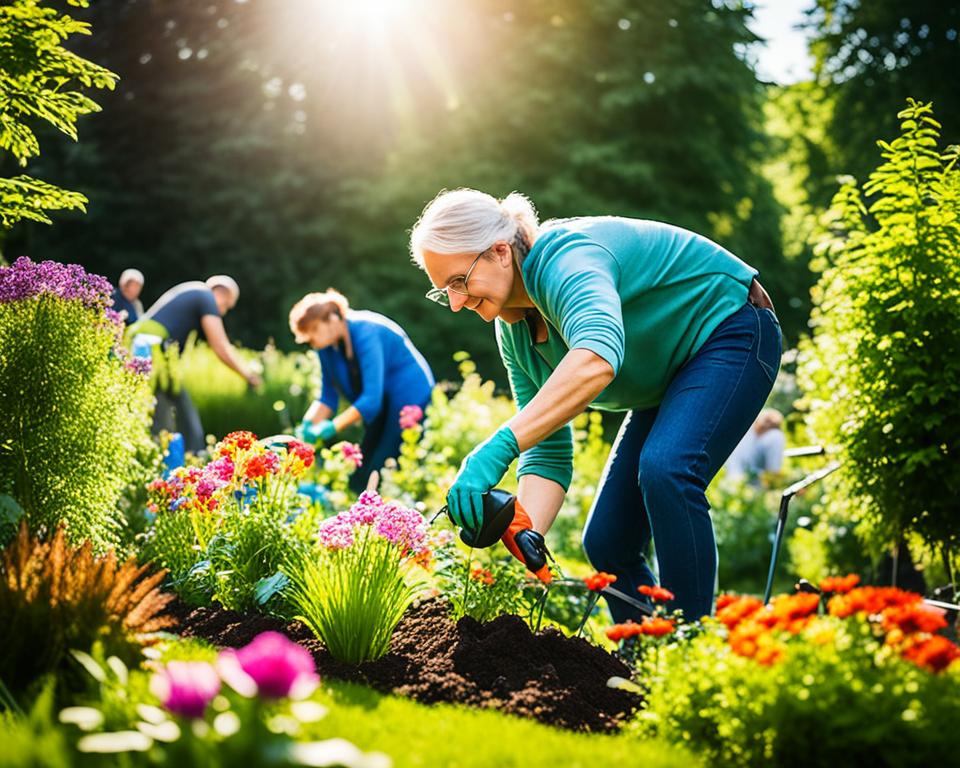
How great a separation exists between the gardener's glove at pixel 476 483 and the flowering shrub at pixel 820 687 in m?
0.64

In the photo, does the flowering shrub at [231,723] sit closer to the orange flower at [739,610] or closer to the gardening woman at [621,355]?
the orange flower at [739,610]

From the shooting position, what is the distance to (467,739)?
6.45 ft

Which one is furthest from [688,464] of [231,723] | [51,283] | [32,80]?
[32,80]

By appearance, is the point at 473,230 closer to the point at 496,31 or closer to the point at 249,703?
the point at 249,703

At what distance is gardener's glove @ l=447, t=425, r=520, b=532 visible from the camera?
2.50 m

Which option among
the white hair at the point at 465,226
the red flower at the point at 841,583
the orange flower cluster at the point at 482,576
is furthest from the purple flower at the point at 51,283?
the red flower at the point at 841,583

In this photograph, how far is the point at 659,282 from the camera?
296cm

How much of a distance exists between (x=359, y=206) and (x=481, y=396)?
10.3 meters

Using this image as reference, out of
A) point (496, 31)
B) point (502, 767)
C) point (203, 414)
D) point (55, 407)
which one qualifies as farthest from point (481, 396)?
point (496, 31)

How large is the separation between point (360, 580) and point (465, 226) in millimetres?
1015

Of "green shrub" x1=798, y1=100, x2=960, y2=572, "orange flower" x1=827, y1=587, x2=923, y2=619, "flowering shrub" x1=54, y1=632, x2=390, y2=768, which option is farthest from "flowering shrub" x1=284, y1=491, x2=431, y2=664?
"green shrub" x1=798, y1=100, x2=960, y2=572

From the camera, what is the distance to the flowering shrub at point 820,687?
1772 mm

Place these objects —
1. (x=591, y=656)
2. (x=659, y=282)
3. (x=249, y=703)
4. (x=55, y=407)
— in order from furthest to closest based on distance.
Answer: (x=55, y=407) < (x=659, y=282) < (x=591, y=656) < (x=249, y=703)

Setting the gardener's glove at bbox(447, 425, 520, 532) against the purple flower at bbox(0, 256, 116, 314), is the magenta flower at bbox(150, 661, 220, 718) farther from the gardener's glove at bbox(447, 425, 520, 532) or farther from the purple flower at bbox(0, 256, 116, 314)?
the purple flower at bbox(0, 256, 116, 314)
